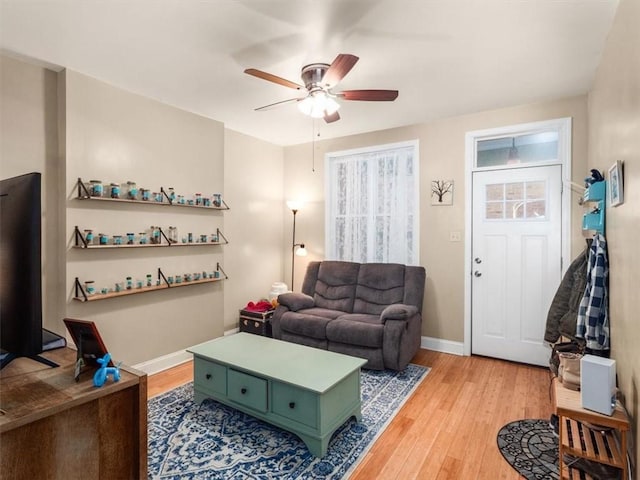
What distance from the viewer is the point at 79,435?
108 cm

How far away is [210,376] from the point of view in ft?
8.43

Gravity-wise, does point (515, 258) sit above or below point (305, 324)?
above

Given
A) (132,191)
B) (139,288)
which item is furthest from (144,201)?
(139,288)

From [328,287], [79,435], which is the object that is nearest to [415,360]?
[328,287]

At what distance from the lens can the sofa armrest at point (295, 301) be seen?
387 cm

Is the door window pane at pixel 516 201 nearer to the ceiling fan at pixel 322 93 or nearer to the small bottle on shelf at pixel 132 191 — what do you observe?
the ceiling fan at pixel 322 93

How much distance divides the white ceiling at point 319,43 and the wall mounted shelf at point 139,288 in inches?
66.6

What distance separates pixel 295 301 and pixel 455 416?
1.93m

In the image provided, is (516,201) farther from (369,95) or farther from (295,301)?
(295,301)

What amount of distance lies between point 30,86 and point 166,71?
1.00 meters

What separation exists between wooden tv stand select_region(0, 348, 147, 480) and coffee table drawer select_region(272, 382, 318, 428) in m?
1.06

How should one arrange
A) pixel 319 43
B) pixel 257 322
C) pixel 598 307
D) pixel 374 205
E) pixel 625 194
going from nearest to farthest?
pixel 625 194
pixel 598 307
pixel 319 43
pixel 257 322
pixel 374 205

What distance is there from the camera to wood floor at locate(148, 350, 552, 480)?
1.98 m

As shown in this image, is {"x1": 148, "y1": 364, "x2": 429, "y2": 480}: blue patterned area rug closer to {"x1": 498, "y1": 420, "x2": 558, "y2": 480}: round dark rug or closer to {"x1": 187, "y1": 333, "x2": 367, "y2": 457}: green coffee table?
{"x1": 187, "y1": 333, "x2": 367, "y2": 457}: green coffee table
